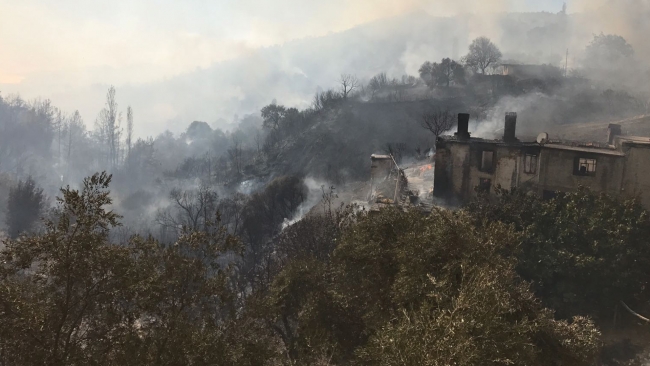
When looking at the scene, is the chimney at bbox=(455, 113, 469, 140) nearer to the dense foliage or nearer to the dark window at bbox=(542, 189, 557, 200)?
the dark window at bbox=(542, 189, 557, 200)

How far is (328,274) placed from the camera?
15391mm

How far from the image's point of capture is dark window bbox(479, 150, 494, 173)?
92.0ft

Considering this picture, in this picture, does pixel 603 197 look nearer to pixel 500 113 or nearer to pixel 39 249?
pixel 39 249

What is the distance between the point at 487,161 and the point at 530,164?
105 inches

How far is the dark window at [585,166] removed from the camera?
80.8ft

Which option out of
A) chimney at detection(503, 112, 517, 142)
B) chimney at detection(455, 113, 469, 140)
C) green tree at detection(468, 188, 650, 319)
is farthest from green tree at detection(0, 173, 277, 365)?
chimney at detection(503, 112, 517, 142)

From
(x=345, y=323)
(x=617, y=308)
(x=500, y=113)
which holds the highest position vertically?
(x=500, y=113)

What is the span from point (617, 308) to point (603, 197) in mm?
5307

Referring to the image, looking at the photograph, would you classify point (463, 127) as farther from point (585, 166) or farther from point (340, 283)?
point (340, 283)

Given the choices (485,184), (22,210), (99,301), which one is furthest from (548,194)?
(22,210)

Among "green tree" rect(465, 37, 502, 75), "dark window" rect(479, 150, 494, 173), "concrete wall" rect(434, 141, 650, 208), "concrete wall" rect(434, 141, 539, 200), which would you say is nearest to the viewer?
"concrete wall" rect(434, 141, 650, 208)

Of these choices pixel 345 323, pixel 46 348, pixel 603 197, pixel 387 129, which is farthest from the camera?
pixel 387 129

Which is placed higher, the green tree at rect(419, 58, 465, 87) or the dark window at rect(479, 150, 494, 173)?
the green tree at rect(419, 58, 465, 87)

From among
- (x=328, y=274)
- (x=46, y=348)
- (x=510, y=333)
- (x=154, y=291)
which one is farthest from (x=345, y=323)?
(x=46, y=348)
